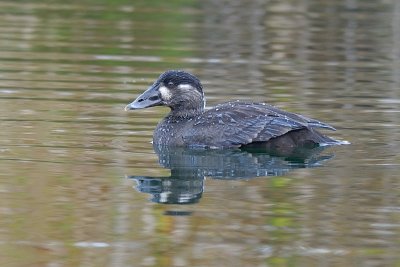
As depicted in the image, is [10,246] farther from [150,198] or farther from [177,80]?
[177,80]

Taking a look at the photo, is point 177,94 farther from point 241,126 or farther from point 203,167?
point 203,167

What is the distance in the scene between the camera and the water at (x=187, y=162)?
8.53m

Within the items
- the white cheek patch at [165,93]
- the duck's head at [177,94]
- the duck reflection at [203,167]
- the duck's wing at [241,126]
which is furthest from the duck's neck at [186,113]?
the duck reflection at [203,167]

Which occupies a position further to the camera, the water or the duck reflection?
the duck reflection

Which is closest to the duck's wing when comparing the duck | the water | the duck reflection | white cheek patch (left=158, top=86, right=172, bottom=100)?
the duck

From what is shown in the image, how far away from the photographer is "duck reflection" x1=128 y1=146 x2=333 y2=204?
1031 cm

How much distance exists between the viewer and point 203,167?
1136 centimetres

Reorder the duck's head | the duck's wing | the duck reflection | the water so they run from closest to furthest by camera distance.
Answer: the water, the duck reflection, the duck's wing, the duck's head

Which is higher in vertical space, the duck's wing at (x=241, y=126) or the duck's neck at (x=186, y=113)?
the duck's neck at (x=186, y=113)

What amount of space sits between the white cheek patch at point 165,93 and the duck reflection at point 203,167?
2.19ft

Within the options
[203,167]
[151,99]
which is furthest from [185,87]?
[203,167]

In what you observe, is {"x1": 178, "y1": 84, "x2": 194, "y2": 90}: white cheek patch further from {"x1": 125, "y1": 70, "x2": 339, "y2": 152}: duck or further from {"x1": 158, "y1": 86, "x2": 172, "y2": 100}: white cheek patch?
{"x1": 158, "y1": 86, "x2": 172, "y2": 100}: white cheek patch

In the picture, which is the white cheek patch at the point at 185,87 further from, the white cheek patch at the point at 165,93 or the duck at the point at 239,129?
the white cheek patch at the point at 165,93

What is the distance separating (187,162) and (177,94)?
4.23ft
